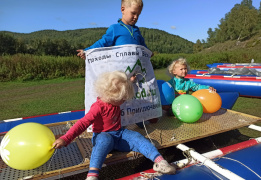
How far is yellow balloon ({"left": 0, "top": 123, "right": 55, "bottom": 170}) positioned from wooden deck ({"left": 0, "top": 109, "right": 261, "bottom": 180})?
15cm

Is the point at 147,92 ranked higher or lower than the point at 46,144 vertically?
higher

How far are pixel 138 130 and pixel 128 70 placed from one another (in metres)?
0.87

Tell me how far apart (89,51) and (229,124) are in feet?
7.46

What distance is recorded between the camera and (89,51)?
101 inches

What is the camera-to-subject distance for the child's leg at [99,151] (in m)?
1.79

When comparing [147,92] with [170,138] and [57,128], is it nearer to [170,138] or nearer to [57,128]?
[170,138]

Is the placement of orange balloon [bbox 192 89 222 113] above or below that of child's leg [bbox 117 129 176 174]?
above

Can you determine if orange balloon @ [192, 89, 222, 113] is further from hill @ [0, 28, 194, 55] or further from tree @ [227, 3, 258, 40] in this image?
tree @ [227, 3, 258, 40]

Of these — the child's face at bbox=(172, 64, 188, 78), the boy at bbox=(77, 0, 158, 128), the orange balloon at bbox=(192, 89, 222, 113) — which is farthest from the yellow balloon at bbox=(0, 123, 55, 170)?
the child's face at bbox=(172, 64, 188, 78)

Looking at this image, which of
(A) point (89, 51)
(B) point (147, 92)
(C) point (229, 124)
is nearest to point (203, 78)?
(C) point (229, 124)

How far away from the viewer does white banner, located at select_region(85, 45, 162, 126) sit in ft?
8.37

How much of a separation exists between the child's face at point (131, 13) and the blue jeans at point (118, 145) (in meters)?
1.56

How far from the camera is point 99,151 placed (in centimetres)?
190

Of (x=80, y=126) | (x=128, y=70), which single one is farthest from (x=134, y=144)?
(x=128, y=70)
